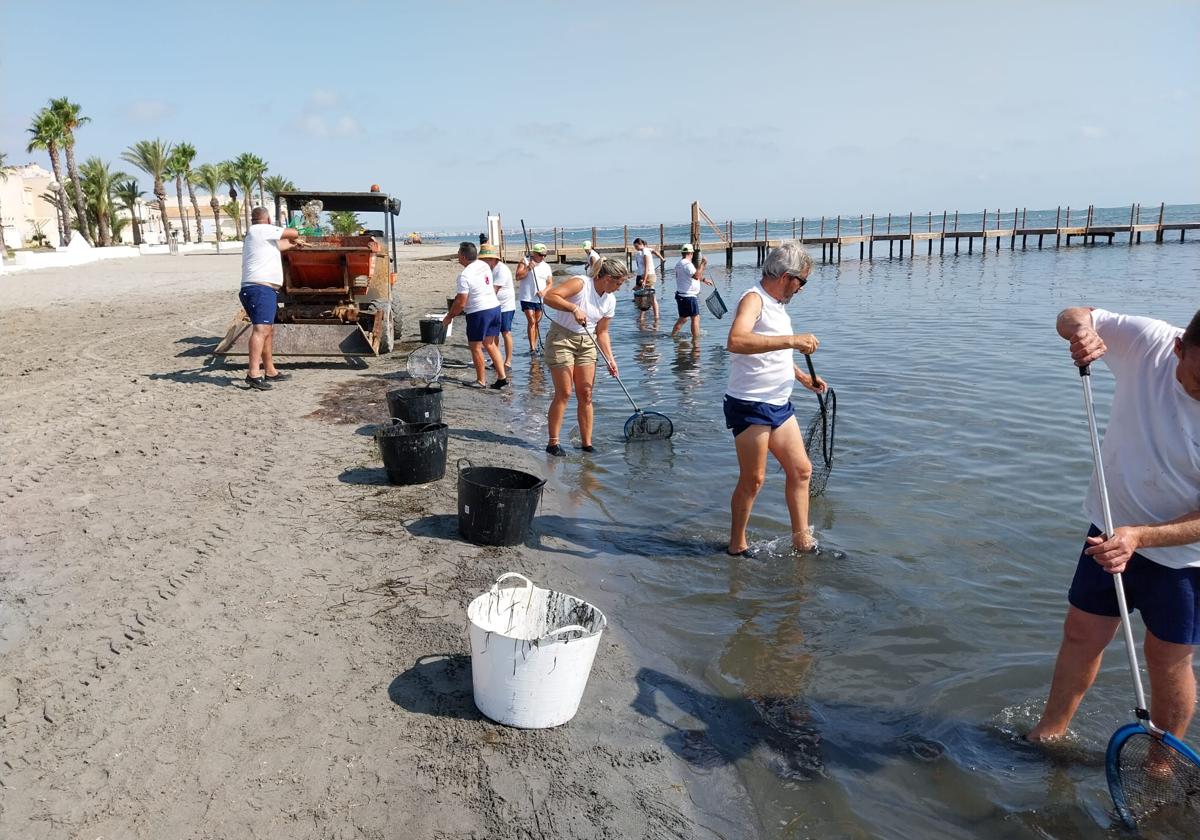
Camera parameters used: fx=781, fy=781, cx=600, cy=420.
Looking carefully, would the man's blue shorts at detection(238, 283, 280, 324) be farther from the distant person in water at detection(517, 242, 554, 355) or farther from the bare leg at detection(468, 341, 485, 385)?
the distant person in water at detection(517, 242, 554, 355)

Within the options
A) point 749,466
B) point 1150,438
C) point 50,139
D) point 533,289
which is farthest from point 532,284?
point 50,139

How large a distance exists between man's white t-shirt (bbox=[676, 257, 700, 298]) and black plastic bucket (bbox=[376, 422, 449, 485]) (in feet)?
32.1

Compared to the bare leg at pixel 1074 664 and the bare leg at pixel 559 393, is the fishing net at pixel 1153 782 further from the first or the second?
the bare leg at pixel 559 393

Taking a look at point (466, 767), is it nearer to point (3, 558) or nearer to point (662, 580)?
point (662, 580)

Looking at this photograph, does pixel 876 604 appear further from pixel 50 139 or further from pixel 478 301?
pixel 50 139

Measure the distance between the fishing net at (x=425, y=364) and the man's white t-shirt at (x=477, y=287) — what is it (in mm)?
752

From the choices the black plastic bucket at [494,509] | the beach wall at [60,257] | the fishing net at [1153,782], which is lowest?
the fishing net at [1153,782]

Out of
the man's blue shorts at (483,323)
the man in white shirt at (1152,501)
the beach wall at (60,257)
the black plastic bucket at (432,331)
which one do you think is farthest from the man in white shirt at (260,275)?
the beach wall at (60,257)

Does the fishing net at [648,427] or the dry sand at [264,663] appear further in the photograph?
the fishing net at [648,427]

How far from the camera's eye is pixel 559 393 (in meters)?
7.46

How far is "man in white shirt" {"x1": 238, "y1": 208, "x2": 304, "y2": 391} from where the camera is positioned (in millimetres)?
9297

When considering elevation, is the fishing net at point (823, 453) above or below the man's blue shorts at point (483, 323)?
below

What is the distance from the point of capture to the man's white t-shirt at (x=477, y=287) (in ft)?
32.1

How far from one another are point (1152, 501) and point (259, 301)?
29.9 ft
